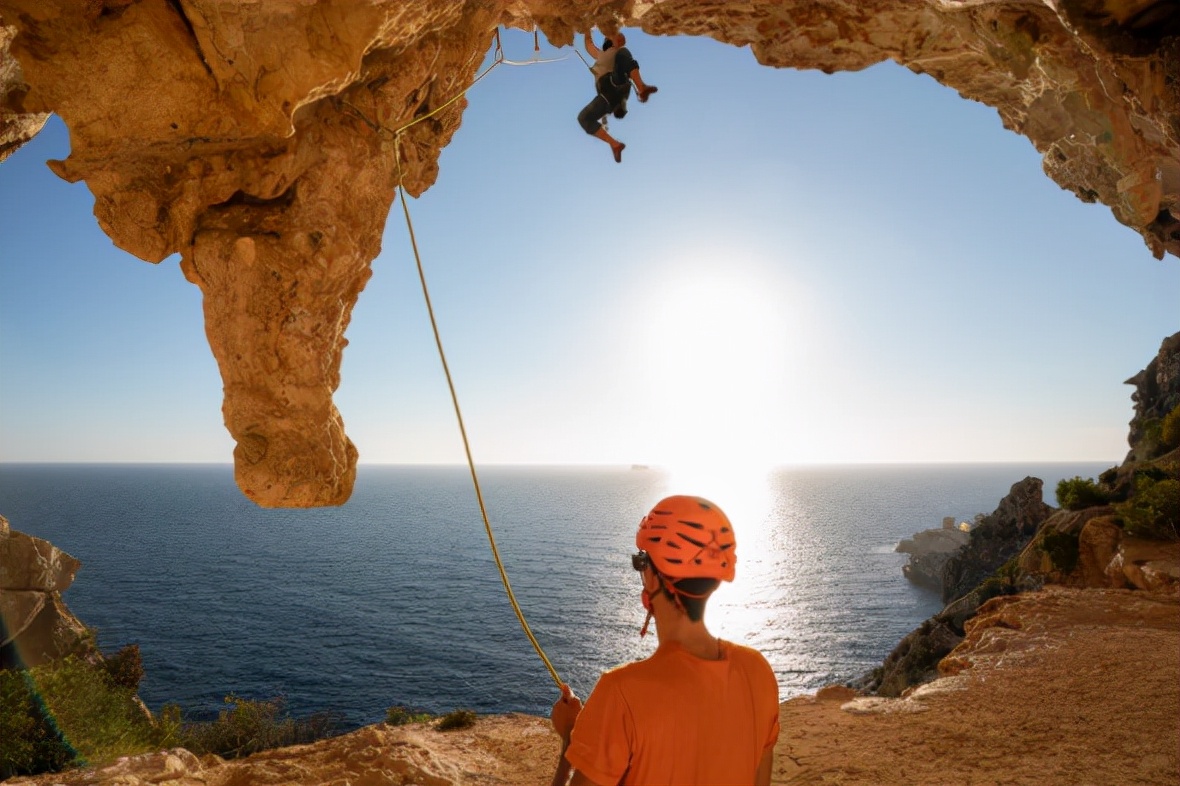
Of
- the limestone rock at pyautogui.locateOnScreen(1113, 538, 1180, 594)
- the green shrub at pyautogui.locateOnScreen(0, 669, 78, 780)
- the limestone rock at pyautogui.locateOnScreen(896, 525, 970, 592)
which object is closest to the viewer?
the limestone rock at pyautogui.locateOnScreen(1113, 538, 1180, 594)

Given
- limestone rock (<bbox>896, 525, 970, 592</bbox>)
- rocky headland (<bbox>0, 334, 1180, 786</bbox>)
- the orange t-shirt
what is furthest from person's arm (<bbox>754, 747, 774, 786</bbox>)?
limestone rock (<bbox>896, 525, 970, 592</bbox>)

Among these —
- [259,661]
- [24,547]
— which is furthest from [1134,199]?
[259,661]

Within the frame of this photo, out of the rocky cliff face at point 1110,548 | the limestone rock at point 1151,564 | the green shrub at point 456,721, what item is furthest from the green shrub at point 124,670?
the limestone rock at point 1151,564

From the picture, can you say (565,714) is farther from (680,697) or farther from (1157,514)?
(1157,514)

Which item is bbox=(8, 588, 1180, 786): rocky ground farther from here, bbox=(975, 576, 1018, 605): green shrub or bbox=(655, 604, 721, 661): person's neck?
bbox=(975, 576, 1018, 605): green shrub

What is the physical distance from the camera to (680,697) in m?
1.77

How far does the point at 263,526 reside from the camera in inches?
3912

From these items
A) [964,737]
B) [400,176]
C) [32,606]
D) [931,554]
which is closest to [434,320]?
[400,176]

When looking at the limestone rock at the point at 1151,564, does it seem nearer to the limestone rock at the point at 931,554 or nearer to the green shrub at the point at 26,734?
the green shrub at the point at 26,734

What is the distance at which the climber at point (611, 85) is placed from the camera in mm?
7621

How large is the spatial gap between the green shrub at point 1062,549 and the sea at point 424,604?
1935 centimetres

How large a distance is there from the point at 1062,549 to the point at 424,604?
50.6 metres

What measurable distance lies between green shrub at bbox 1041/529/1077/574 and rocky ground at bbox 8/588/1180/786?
11.4ft

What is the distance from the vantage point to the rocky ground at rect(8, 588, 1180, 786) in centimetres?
569
